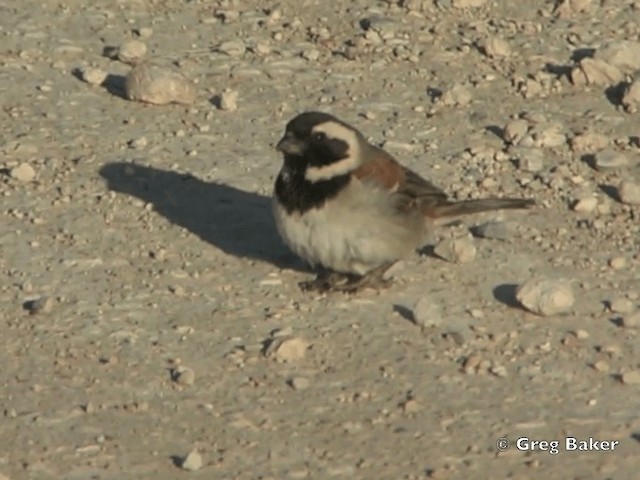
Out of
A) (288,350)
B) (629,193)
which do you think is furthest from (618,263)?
(288,350)

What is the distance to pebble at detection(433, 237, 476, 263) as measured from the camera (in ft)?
31.8

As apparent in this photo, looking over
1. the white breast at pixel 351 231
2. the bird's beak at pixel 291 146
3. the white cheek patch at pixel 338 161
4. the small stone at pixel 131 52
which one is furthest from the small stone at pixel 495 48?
the bird's beak at pixel 291 146

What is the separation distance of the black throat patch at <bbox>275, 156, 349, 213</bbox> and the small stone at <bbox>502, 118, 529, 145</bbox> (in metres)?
1.97

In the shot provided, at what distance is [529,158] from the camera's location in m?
10.8

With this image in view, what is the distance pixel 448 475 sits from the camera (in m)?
7.63

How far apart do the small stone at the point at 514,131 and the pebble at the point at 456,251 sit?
1.44 m

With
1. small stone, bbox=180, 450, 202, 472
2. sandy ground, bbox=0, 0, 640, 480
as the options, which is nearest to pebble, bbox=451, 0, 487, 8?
sandy ground, bbox=0, 0, 640, 480

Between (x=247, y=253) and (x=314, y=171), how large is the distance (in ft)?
2.51

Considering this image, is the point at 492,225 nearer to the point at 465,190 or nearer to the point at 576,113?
the point at 465,190

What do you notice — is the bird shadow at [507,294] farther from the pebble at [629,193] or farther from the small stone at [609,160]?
the small stone at [609,160]

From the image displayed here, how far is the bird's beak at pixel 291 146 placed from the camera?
9.34 metres

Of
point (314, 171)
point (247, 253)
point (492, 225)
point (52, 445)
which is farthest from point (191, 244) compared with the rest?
point (52, 445)

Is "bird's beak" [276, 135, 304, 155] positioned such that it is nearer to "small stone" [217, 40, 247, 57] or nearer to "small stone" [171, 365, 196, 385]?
"small stone" [171, 365, 196, 385]

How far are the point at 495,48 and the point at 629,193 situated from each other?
2.14m
